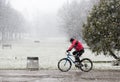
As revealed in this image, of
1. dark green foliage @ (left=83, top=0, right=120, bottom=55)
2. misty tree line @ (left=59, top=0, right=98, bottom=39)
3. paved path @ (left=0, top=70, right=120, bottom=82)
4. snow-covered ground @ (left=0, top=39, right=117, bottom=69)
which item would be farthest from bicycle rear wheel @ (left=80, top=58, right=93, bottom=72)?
misty tree line @ (left=59, top=0, right=98, bottom=39)

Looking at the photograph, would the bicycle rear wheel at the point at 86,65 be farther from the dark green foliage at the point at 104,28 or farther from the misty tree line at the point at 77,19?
the misty tree line at the point at 77,19

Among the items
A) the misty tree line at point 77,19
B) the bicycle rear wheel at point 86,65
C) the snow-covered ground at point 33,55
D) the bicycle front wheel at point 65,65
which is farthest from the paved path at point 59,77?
the misty tree line at point 77,19

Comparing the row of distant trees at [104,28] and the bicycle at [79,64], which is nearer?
the bicycle at [79,64]

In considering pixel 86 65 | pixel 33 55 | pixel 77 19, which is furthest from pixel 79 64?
pixel 77 19

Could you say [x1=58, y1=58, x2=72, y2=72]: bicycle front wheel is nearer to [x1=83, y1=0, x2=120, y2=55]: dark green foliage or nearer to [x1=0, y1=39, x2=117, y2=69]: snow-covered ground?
[x1=83, y1=0, x2=120, y2=55]: dark green foliage

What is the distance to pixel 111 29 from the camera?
19.1 m

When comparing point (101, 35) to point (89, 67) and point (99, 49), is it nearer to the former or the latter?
point (99, 49)

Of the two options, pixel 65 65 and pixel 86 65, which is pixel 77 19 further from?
pixel 65 65

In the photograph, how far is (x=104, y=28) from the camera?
1922 cm

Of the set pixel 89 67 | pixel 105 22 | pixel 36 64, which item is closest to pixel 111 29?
pixel 105 22

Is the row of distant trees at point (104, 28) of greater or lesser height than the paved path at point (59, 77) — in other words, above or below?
above

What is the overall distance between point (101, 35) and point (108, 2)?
6.38 ft

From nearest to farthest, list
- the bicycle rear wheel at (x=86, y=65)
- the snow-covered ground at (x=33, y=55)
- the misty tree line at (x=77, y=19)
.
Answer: the bicycle rear wheel at (x=86, y=65), the snow-covered ground at (x=33, y=55), the misty tree line at (x=77, y=19)

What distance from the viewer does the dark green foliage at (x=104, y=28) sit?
1906cm
